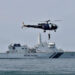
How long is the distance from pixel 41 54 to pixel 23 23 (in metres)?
53.5

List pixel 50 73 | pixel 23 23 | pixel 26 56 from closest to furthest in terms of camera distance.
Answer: pixel 50 73, pixel 23 23, pixel 26 56

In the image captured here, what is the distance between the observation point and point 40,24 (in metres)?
Answer: 87.4

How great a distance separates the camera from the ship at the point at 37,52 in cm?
14425

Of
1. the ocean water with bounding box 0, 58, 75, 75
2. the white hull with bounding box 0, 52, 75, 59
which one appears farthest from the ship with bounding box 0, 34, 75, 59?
the ocean water with bounding box 0, 58, 75, 75

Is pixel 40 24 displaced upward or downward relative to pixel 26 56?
upward

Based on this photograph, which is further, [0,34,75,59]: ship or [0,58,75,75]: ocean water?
[0,34,75,59]: ship

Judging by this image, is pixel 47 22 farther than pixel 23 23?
No

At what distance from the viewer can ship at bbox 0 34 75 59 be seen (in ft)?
473

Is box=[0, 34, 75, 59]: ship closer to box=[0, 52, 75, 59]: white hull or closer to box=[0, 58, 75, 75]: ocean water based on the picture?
box=[0, 52, 75, 59]: white hull

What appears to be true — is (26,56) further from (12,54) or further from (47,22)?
(47,22)

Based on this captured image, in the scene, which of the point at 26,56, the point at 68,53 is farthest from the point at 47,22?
the point at 68,53

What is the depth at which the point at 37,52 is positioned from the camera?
5733 inches

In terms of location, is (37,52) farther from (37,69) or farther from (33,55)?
(37,69)

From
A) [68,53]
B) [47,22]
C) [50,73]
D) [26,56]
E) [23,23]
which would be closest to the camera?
[50,73]
